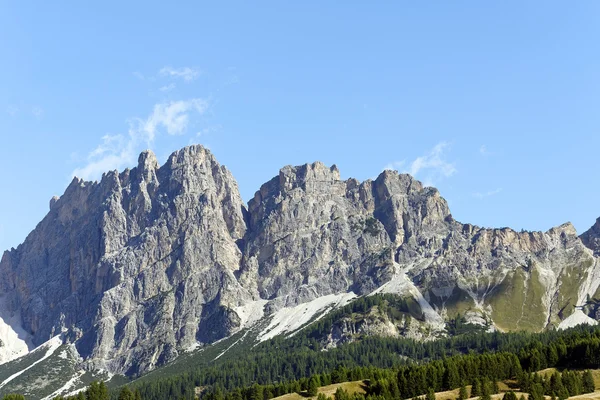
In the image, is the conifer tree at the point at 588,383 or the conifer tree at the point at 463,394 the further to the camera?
the conifer tree at the point at 588,383

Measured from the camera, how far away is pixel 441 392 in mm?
194125

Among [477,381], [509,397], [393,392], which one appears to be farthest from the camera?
[393,392]

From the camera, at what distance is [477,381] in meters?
186

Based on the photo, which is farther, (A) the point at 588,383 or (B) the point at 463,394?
(A) the point at 588,383

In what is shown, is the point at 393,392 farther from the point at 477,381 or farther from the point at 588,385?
the point at 588,385

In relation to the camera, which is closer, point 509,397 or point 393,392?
point 509,397

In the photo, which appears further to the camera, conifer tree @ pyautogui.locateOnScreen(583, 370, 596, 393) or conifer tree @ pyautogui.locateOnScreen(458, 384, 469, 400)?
conifer tree @ pyautogui.locateOnScreen(583, 370, 596, 393)

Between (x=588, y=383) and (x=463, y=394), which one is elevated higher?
(x=463, y=394)

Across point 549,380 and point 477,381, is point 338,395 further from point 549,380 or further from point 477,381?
point 549,380

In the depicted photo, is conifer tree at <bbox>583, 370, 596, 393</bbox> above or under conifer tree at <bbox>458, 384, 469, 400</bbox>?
under

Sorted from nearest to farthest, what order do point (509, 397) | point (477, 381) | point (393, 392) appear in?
point (509, 397) → point (477, 381) → point (393, 392)

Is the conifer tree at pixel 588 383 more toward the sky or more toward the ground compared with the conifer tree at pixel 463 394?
more toward the ground

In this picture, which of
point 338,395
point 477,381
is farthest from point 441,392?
point 338,395

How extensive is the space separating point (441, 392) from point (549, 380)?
92.1 ft
